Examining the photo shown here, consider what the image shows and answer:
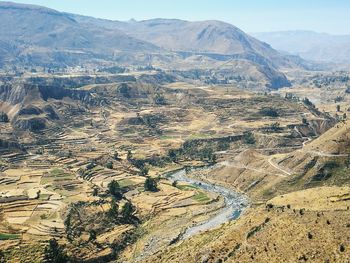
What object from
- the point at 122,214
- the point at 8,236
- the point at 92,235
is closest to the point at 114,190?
the point at 122,214

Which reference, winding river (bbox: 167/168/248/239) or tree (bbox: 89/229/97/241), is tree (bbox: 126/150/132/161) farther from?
tree (bbox: 89/229/97/241)

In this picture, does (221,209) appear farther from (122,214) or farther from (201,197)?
(122,214)

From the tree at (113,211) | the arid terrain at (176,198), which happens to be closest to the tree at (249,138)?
the arid terrain at (176,198)

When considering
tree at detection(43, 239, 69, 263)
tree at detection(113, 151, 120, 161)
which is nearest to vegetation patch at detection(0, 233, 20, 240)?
tree at detection(43, 239, 69, 263)

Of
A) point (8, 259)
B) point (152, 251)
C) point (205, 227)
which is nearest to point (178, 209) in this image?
point (205, 227)

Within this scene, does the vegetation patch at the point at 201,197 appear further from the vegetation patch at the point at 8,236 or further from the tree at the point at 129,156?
the vegetation patch at the point at 8,236

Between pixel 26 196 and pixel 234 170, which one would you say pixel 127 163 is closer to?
pixel 234 170
